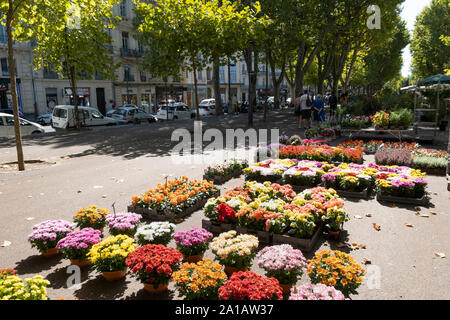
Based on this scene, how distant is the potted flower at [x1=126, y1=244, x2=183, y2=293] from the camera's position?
3736 mm


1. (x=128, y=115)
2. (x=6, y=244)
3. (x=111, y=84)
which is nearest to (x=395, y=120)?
(x=6, y=244)

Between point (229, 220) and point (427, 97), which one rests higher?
point (427, 97)

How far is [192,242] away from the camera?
14.7 feet

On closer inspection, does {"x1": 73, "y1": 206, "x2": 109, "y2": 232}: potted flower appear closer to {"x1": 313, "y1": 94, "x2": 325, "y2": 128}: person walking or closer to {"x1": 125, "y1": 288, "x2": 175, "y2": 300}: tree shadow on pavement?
{"x1": 125, "y1": 288, "x2": 175, "y2": 300}: tree shadow on pavement

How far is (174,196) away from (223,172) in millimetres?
2724

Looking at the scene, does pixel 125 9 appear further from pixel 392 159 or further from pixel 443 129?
pixel 392 159

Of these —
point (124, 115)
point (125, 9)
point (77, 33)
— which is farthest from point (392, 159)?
point (125, 9)

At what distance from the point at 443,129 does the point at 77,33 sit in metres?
20.5

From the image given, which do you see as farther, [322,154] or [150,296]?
[322,154]

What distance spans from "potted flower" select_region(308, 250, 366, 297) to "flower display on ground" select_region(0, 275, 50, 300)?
2.63m

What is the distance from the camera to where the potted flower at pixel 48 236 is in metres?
4.62

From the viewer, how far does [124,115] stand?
3075 cm

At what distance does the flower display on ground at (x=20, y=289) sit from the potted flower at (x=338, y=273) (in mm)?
2631

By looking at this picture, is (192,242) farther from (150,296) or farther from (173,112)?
(173,112)
